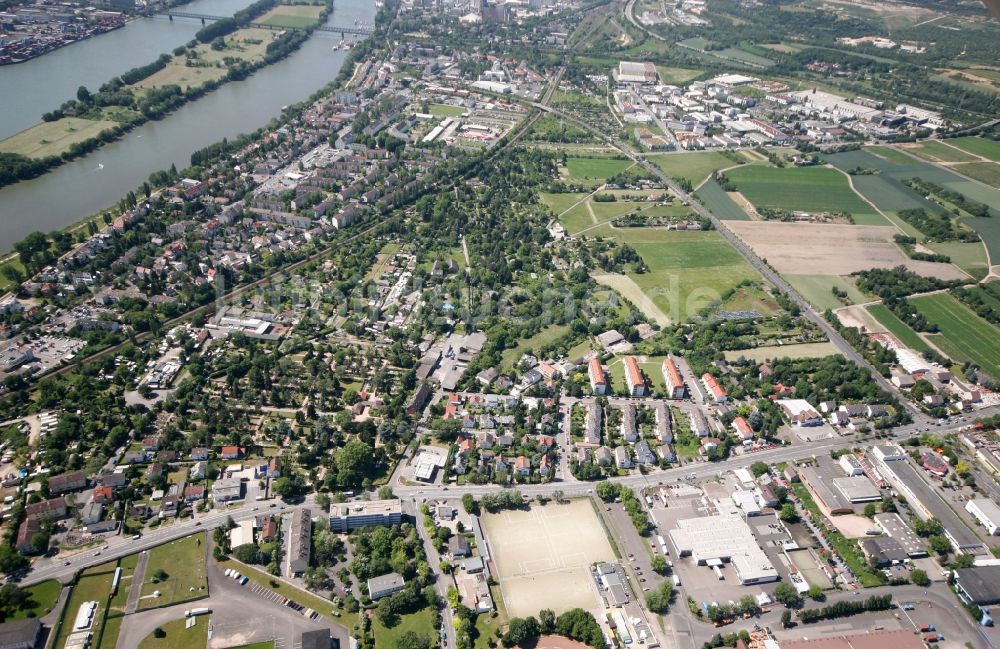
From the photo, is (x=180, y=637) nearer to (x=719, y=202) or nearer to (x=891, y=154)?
(x=719, y=202)

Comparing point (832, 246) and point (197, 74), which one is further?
point (197, 74)

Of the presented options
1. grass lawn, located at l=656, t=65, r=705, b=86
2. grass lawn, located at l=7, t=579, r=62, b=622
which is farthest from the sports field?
grass lawn, located at l=656, t=65, r=705, b=86

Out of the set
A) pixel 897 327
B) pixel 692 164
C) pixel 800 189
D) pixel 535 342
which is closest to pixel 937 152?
pixel 800 189

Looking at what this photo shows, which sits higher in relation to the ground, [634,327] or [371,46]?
[371,46]

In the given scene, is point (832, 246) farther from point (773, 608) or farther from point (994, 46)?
point (994, 46)

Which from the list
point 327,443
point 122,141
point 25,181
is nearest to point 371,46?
point 122,141

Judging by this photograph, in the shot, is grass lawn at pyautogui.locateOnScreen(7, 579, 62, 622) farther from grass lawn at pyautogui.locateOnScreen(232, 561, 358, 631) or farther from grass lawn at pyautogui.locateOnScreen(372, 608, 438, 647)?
grass lawn at pyautogui.locateOnScreen(372, 608, 438, 647)

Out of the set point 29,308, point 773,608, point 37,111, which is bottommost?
point 773,608
